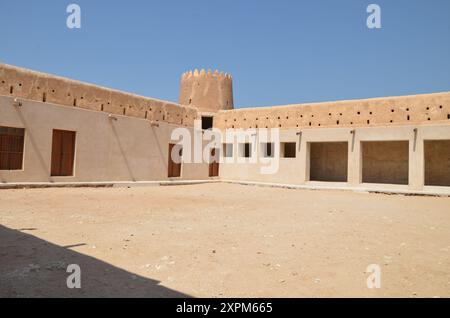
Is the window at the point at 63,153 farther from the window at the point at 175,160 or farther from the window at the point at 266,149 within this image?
the window at the point at 266,149

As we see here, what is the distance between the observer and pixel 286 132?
19844 millimetres

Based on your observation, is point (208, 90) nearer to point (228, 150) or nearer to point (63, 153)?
point (228, 150)

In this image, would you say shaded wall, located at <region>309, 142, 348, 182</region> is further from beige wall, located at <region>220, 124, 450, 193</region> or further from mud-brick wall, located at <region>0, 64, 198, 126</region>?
mud-brick wall, located at <region>0, 64, 198, 126</region>

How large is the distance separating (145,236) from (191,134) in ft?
50.2

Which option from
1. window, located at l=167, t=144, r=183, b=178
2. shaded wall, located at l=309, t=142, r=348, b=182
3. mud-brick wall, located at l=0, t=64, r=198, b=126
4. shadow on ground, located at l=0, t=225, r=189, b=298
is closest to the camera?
shadow on ground, located at l=0, t=225, r=189, b=298

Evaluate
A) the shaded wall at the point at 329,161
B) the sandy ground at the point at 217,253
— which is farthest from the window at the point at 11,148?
the shaded wall at the point at 329,161

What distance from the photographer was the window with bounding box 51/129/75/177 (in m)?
14.1

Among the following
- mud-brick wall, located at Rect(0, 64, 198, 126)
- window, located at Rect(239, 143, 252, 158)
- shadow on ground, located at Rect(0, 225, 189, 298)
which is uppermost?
mud-brick wall, located at Rect(0, 64, 198, 126)

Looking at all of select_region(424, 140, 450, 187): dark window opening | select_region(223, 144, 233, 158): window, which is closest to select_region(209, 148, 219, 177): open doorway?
select_region(223, 144, 233, 158): window

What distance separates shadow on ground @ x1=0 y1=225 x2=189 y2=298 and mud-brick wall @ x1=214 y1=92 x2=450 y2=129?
15812 mm

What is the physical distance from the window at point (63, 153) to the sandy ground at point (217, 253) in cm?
634

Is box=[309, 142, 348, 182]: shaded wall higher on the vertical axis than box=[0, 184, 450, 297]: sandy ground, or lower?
higher
